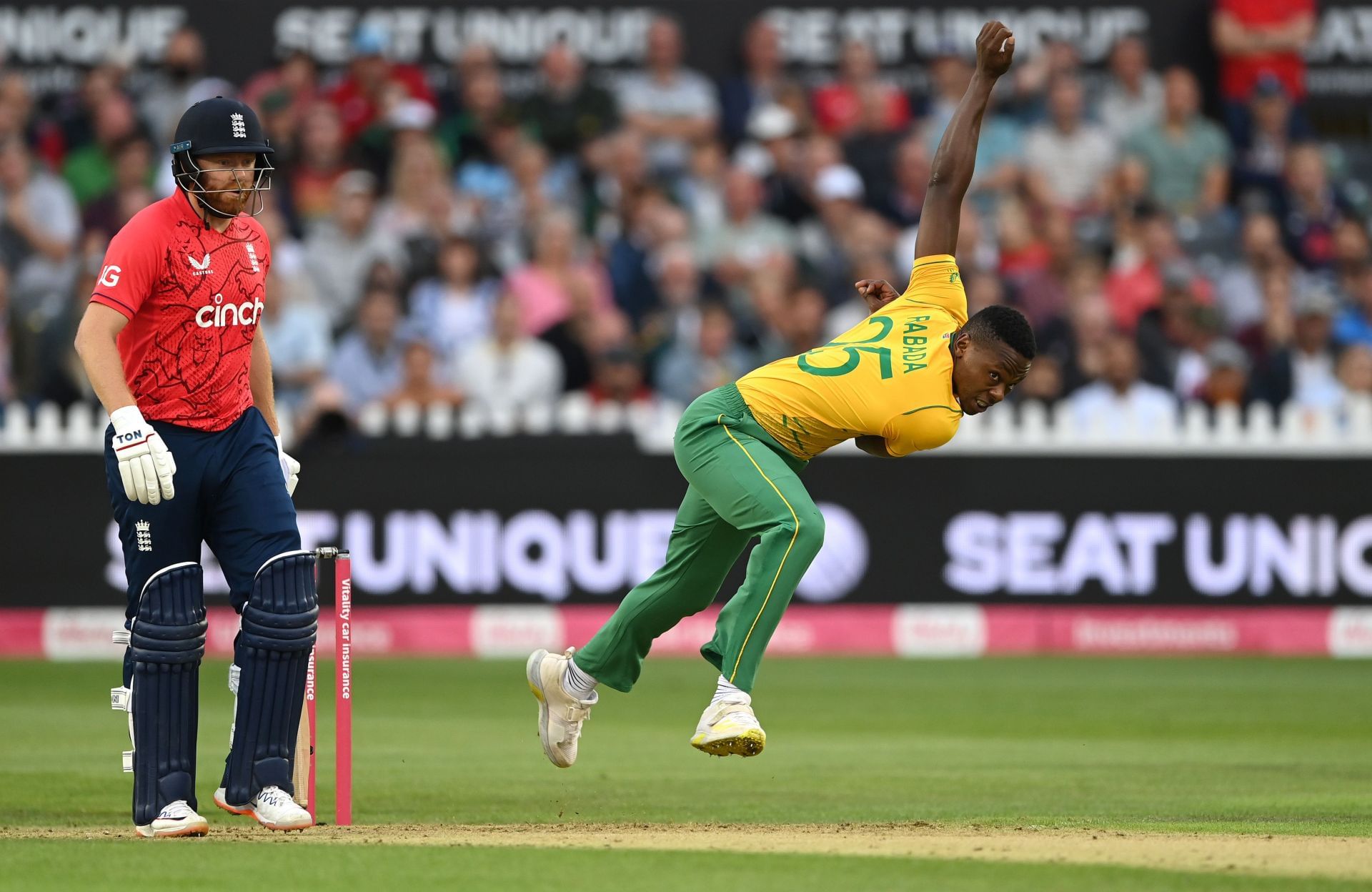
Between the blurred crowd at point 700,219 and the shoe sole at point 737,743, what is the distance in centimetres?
784

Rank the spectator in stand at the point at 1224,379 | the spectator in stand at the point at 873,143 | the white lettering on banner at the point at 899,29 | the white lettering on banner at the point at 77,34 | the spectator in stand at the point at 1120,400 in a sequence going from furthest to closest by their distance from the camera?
the white lettering on banner at the point at 899,29
the white lettering on banner at the point at 77,34
the spectator in stand at the point at 873,143
the spectator in stand at the point at 1224,379
the spectator in stand at the point at 1120,400

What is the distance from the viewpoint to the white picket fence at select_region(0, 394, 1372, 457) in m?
14.6

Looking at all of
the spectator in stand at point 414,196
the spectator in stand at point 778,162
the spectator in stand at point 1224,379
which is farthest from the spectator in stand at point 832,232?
the spectator in stand at point 414,196

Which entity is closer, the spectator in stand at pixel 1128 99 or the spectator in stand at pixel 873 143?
the spectator in stand at pixel 873 143

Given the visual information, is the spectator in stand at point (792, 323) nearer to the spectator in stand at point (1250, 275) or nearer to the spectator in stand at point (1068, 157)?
the spectator in stand at point (1068, 157)

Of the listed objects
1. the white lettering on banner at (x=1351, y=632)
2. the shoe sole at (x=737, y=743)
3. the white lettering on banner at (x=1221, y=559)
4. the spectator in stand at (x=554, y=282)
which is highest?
the spectator in stand at (x=554, y=282)

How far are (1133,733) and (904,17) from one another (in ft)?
33.6

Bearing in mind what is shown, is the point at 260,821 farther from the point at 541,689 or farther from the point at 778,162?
the point at 778,162

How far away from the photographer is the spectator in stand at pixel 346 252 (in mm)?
16359

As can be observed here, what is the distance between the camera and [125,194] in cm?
1645

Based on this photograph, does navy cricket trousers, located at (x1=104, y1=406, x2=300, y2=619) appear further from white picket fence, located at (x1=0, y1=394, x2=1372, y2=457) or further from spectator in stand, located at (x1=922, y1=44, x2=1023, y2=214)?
spectator in stand, located at (x1=922, y1=44, x2=1023, y2=214)

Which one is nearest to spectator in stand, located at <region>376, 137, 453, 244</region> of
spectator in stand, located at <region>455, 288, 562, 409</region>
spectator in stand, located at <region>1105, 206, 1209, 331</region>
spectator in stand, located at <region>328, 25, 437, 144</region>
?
spectator in stand, located at <region>328, 25, 437, 144</region>

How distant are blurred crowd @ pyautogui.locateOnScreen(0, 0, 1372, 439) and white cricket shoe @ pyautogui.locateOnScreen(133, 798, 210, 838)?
25.4 feet

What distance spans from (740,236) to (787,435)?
9534 millimetres
